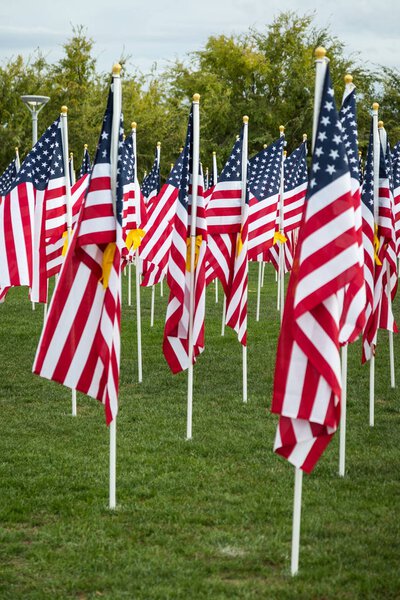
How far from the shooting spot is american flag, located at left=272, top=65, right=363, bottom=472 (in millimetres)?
6695

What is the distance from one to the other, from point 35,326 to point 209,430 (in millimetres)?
9491

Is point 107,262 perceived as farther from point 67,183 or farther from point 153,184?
point 153,184

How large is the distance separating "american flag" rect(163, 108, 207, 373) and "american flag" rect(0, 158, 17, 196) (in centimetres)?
900

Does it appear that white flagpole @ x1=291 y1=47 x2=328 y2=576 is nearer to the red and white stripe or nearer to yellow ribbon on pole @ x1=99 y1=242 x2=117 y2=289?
the red and white stripe

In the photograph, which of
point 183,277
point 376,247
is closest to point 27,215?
point 183,277

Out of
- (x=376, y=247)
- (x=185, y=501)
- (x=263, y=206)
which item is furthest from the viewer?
(x=263, y=206)

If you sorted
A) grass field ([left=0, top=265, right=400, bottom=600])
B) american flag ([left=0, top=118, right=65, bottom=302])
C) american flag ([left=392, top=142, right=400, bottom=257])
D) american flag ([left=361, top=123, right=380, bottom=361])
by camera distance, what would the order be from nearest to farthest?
grass field ([left=0, top=265, right=400, bottom=600])
american flag ([left=361, top=123, right=380, bottom=361])
american flag ([left=0, top=118, right=65, bottom=302])
american flag ([left=392, top=142, right=400, bottom=257])

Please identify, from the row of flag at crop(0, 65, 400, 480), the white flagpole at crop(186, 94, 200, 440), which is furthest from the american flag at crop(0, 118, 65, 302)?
the white flagpole at crop(186, 94, 200, 440)

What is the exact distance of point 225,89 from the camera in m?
58.1

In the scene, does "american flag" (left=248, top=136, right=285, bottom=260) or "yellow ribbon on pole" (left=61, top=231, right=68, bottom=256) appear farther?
"american flag" (left=248, top=136, right=285, bottom=260)

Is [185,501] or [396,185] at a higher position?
[396,185]

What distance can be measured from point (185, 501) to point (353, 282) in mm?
2478

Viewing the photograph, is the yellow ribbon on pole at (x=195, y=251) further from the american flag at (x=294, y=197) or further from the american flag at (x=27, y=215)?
the american flag at (x=294, y=197)

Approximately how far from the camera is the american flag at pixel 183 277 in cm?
1083
